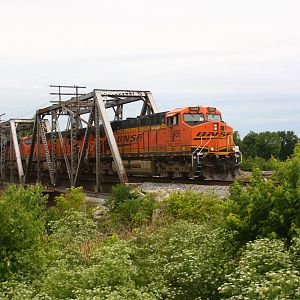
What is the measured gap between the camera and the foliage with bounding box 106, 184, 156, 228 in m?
15.4

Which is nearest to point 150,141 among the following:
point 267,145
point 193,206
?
point 193,206

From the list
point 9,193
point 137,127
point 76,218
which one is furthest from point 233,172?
point 9,193

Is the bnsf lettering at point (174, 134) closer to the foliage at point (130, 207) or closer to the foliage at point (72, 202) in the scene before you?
the foliage at point (72, 202)

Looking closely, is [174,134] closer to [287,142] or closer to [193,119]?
[193,119]

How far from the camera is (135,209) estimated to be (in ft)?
52.9

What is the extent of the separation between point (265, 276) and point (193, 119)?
17152 mm

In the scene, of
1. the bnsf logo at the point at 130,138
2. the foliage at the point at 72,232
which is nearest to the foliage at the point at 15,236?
the foliage at the point at 72,232

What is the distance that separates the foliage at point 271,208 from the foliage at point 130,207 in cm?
601

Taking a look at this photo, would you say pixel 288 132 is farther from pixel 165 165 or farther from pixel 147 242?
pixel 147 242

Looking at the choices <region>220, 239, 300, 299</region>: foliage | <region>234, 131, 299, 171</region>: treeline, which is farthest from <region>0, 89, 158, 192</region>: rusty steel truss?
<region>234, 131, 299, 171</region>: treeline

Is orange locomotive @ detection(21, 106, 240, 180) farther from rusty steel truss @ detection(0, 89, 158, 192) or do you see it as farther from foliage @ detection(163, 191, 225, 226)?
foliage @ detection(163, 191, 225, 226)

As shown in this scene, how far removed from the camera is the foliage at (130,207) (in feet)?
50.5

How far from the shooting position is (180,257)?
927 cm

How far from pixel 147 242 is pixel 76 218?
4.16 metres
